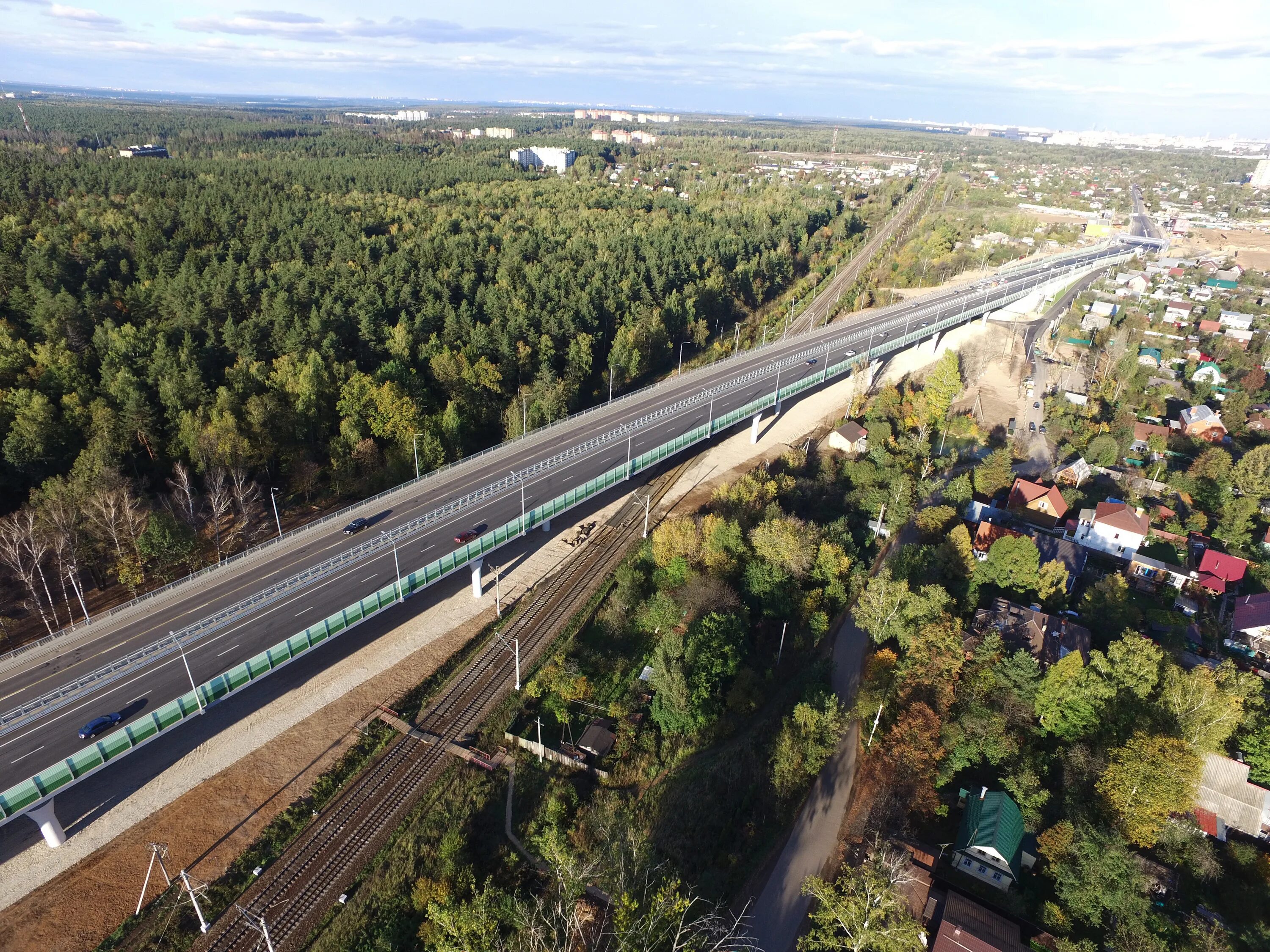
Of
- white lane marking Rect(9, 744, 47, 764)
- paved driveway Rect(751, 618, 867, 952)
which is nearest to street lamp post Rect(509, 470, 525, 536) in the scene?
paved driveway Rect(751, 618, 867, 952)

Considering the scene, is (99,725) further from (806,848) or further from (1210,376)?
(1210,376)

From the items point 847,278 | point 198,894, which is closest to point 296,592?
point 198,894

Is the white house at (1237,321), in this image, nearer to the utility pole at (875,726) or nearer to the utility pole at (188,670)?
the utility pole at (875,726)

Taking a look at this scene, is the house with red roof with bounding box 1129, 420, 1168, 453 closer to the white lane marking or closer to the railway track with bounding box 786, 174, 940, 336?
the railway track with bounding box 786, 174, 940, 336

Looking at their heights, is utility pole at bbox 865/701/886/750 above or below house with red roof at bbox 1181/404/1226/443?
below

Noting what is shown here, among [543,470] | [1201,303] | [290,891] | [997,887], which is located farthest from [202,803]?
[1201,303]

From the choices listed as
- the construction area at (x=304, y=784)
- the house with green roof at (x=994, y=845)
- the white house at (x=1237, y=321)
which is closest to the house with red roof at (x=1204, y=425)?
the white house at (x=1237, y=321)
